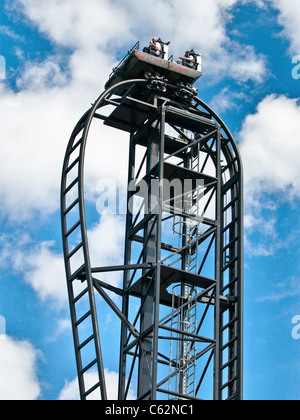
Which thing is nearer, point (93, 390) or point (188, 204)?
point (93, 390)

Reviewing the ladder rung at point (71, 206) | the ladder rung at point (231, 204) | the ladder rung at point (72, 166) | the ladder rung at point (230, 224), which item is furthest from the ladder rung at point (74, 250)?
the ladder rung at point (231, 204)

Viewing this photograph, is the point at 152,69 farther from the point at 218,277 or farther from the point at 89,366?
the point at 89,366

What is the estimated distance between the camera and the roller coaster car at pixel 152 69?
35.9 m

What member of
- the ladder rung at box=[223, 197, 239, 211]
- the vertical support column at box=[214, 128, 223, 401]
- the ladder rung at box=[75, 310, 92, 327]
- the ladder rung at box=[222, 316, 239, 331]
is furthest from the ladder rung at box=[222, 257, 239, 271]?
the ladder rung at box=[75, 310, 92, 327]

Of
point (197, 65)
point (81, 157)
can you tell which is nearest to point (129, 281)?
point (81, 157)

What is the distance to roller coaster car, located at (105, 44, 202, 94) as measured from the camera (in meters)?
35.9

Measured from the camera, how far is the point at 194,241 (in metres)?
34.6

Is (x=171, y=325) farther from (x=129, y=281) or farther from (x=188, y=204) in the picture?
(x=188, y=204)

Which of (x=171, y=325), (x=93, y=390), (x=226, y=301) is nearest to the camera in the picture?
(x=93, y=390)

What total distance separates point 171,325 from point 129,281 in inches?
108

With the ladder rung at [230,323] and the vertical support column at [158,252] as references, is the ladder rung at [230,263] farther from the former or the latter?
the vertical support column at [158,252]

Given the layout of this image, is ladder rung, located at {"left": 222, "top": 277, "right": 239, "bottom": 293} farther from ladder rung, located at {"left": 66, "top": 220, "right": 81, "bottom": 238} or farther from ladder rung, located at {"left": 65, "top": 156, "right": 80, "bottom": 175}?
ladder rung, located at {"left": 65, "top": 156, "right": 80, "bottom": 175}

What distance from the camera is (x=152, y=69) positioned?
36.2m

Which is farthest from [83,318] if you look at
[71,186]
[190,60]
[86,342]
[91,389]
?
[190,60]
